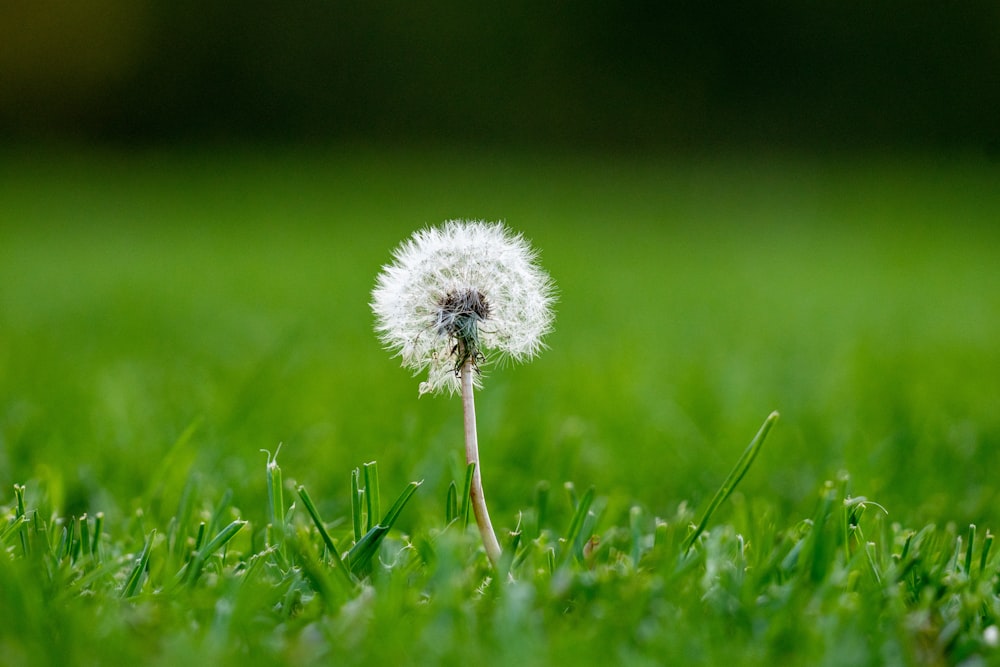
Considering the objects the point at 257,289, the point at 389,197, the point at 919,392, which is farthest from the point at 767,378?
the point at 389,197

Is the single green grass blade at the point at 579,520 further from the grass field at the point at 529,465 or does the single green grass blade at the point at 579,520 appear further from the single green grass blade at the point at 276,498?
the single green grass blade at the point at 276,498

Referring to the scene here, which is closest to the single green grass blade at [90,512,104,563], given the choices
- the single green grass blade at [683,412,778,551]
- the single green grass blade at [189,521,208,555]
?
the single green grass blade at [189,521,208,555]

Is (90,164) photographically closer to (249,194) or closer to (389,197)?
(249,194)

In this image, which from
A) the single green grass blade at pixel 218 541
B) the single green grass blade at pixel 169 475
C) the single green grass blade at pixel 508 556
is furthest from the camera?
the single green grass blade at pixel 169 475

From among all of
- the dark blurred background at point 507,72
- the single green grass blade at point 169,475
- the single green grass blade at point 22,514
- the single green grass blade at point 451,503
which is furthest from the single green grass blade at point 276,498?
the dark blurred background at point 507,72

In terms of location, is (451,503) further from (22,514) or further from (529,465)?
(529,465)

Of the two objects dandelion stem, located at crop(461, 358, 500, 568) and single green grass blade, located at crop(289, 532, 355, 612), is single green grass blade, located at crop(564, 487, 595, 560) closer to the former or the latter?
dandelion stem, located at crop(461, 358, 500, 568)
